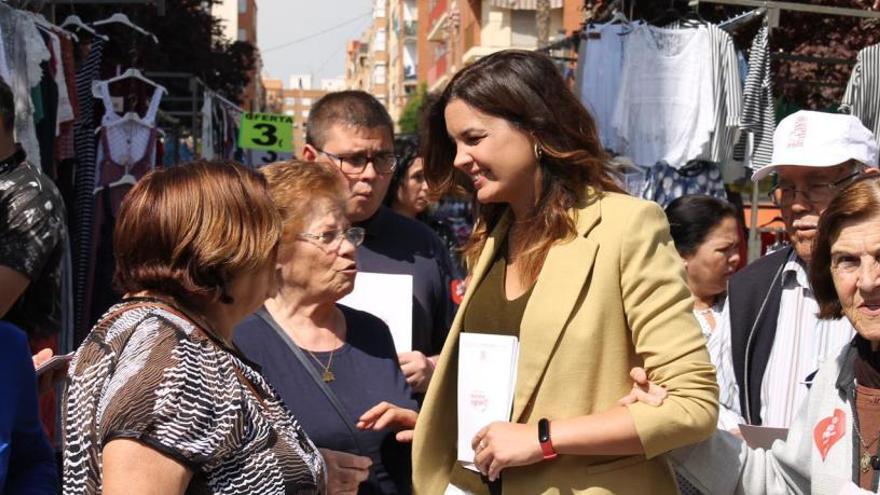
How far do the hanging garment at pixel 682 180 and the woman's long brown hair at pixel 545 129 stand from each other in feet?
19.3

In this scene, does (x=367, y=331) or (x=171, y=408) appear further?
(x=367, y=331)

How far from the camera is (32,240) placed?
4.15 m

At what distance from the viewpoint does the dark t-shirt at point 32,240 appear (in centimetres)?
410

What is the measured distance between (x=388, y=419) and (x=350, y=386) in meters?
0.17

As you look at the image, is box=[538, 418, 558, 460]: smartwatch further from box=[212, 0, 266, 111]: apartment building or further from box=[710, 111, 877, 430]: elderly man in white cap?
box=[212, 0, 266, 111]: apartment building

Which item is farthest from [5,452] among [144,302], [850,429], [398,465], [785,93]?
[785,93]

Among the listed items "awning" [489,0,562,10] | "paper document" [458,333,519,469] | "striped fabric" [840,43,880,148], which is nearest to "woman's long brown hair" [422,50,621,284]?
"paper document" [458,333,519,469]

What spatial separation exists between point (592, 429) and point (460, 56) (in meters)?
44.2

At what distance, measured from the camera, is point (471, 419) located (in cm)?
282

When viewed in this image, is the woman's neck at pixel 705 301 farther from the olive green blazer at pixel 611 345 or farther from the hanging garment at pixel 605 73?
the hanging garment at pixel 605 73

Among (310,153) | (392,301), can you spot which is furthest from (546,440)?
(310,153)

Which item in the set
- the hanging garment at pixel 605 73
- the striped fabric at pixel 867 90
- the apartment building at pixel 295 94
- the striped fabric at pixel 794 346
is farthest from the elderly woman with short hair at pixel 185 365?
the apartment building at pixel 295 94

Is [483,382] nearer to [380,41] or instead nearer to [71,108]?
[71,108]

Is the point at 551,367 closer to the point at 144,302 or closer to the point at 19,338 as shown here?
the point at 144,302
